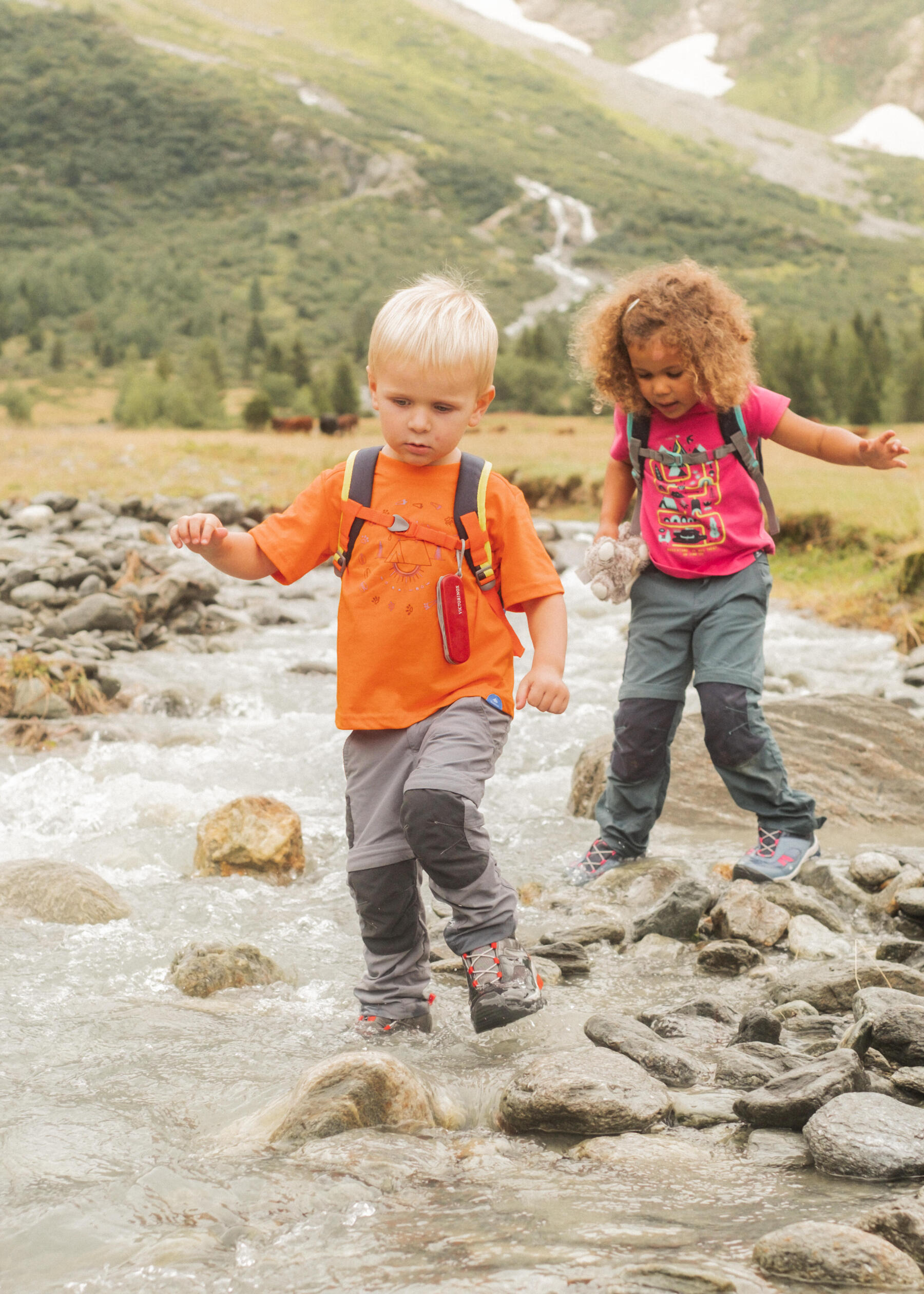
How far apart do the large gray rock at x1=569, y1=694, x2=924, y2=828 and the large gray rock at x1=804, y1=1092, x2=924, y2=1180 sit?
2.88m

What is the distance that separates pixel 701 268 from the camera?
4.19 meters

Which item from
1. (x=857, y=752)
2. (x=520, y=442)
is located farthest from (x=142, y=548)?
(x=520, y=442)

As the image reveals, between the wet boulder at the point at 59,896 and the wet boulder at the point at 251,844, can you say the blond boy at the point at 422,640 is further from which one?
the wet boulder at the point at 251,844

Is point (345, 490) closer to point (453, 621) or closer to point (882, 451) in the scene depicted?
point (453, 621)

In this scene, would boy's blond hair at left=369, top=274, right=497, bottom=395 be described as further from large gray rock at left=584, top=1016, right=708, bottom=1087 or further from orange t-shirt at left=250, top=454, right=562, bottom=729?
large gray rock at left=584, top=1016, right=708, bottom=1087

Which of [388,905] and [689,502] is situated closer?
[388,905]

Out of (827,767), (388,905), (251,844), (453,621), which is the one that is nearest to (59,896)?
(251,844)

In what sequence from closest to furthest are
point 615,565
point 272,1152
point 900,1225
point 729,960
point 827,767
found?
1. point 900,1225
2. point 272,1152
3. point 729,960
4. point 615,565
5. point 827,767

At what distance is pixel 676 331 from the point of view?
3.87 metres

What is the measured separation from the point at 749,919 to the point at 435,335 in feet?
6.54

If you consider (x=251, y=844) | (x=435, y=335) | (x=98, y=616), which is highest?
(x=435, y=335)

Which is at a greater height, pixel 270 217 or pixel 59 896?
pixel 270 217

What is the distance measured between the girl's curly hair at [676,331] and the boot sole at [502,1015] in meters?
2.13

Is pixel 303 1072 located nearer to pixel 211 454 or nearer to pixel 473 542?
pixel 473 542
